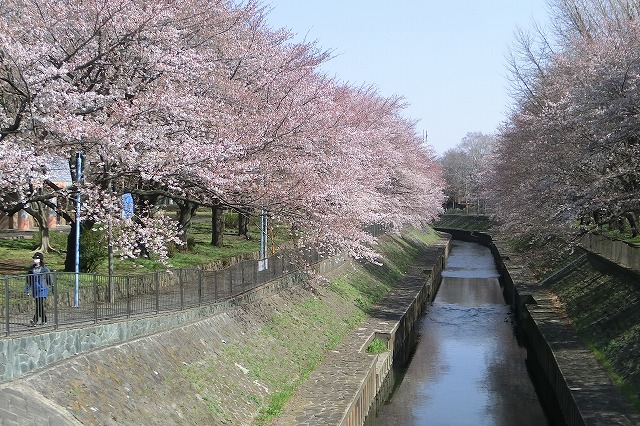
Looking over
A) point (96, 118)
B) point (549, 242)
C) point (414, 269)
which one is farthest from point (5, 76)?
point (414, 269)

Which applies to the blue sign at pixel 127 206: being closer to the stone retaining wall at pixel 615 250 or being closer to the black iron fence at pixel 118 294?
the black iron fence at pixel 118 294

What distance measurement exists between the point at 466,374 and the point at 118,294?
16.5 m

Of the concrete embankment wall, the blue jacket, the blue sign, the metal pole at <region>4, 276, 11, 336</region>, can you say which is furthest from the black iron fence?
the concrete embankment wall

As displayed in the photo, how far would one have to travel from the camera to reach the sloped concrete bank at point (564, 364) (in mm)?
18297

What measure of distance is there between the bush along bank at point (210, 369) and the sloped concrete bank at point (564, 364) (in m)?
7.59

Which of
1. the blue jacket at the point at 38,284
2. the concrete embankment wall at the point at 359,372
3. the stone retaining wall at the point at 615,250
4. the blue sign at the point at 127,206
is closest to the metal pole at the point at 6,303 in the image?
the blue jacket at the point at 38,284

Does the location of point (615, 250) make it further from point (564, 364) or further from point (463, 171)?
point (463, 171)

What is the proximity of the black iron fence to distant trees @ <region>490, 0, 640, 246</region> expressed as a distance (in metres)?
13.1

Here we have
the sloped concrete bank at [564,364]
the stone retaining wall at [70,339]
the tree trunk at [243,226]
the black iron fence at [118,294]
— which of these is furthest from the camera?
the tree trunk at [243,226]

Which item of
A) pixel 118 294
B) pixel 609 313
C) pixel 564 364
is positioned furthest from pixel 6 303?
pixel 609 313

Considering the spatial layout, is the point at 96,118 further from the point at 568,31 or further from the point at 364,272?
the point at 568,31

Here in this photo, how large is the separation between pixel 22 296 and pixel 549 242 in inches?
1141

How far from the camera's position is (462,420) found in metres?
22.8

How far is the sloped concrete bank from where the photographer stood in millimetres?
18297
